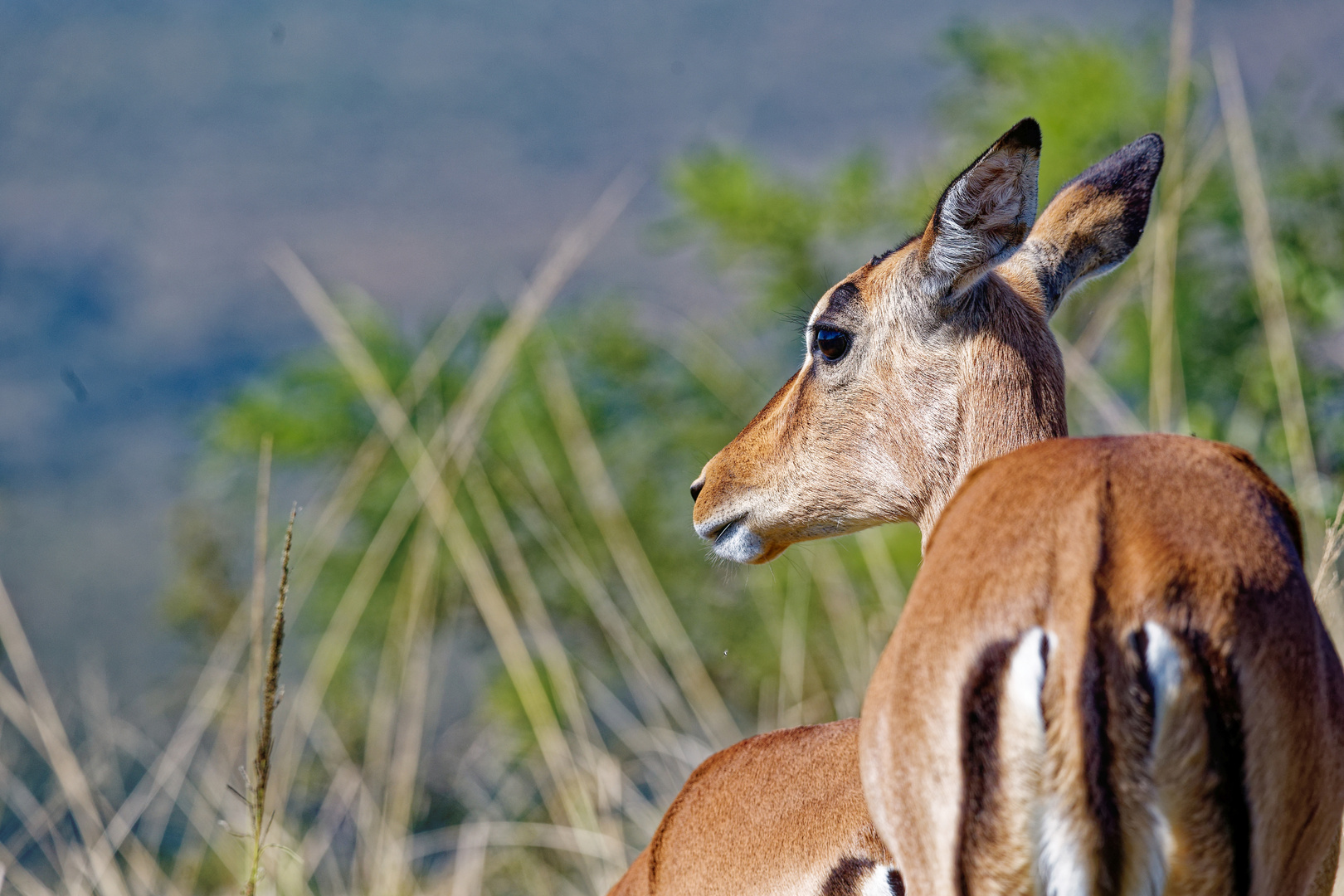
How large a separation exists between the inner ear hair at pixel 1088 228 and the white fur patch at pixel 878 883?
2.99 feet

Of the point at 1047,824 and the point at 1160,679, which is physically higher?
the point at 1160,679

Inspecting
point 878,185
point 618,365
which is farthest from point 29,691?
point 878,185

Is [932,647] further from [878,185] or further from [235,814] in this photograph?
[878,185]

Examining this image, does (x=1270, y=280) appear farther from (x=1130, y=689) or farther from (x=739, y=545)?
(x=1130, y=689)

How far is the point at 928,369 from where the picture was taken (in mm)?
1744

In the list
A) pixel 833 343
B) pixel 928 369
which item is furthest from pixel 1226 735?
pixel 833 343

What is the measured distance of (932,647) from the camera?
106cm

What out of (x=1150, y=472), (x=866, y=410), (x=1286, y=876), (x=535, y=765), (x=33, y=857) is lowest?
(x=33, y=857)

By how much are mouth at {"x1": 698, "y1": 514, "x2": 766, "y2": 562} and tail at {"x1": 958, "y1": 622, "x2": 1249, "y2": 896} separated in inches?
35.8

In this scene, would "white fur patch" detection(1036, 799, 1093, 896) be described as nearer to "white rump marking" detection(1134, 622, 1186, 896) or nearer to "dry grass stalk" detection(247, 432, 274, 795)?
"white rump marking" detection(1134, 622, 1186, 896)

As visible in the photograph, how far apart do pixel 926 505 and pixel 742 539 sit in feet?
1.09

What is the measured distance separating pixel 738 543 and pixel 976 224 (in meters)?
0.60

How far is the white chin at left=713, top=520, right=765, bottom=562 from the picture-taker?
Answer: 1.92 m

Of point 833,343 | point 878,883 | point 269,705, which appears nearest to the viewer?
point 878,883
